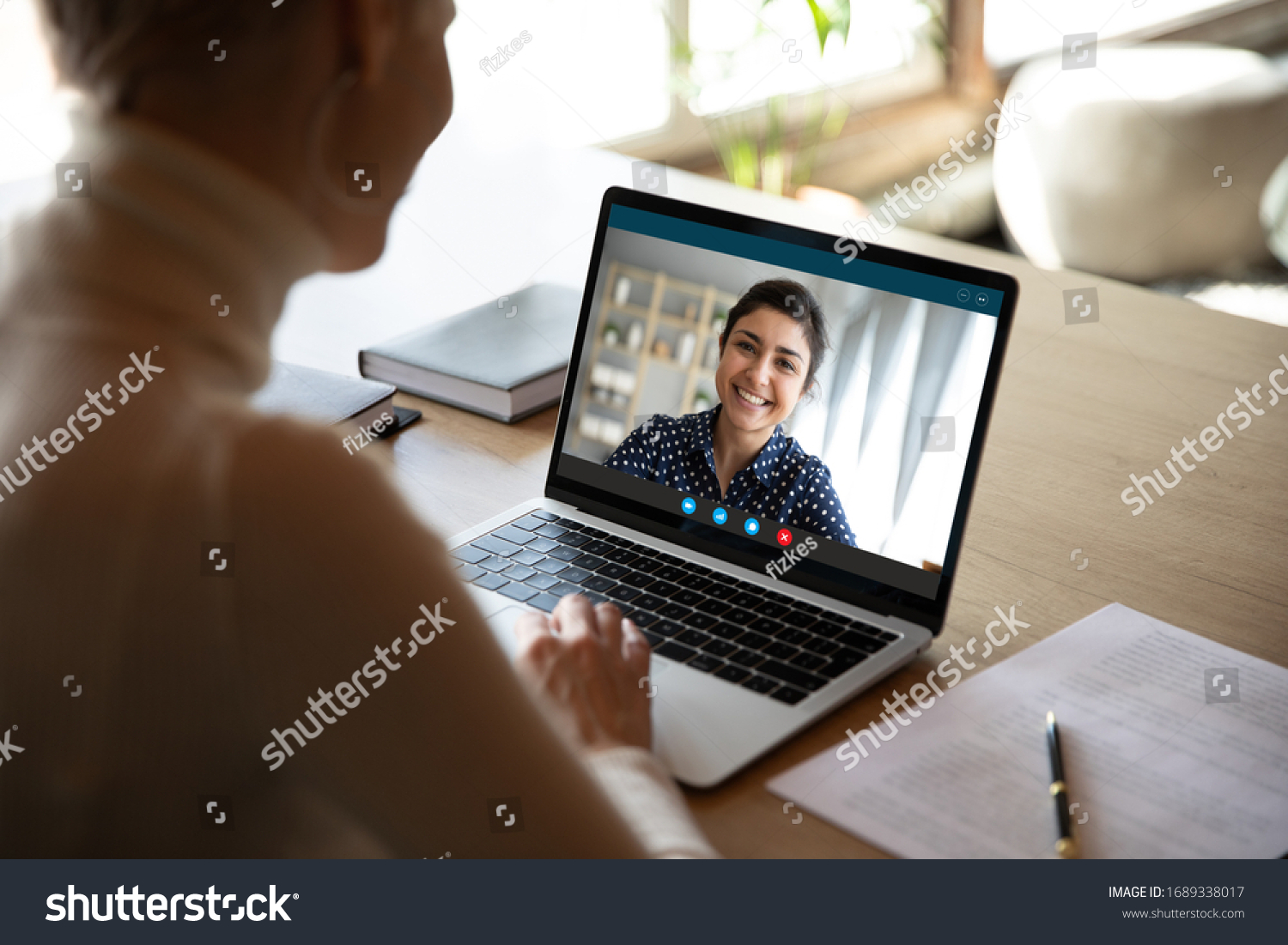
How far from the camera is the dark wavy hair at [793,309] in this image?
0.97m

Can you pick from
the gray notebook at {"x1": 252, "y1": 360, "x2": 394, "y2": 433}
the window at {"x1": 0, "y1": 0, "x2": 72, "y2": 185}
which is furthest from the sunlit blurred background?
the window at {"x1": 0, "y1": 0, "x2": 72, "y2": 185}

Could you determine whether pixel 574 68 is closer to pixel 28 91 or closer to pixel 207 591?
pixel 28 91

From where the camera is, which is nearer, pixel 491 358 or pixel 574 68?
pixel 491 358

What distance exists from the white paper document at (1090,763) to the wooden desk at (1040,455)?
0.03m

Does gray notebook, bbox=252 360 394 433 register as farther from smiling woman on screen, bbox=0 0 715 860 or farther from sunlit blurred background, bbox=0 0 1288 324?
sunlit blurred background, bbox=0 0 1288 324

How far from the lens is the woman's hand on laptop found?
2.59 feet

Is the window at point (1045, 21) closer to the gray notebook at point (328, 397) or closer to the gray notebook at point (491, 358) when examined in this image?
the gray notebook at point (491, 358)

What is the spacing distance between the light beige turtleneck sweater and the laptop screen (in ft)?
1.06

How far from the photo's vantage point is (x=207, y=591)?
2.20ft

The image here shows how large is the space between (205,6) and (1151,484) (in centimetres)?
100

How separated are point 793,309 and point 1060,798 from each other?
0.45 m

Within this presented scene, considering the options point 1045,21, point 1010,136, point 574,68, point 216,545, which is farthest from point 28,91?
point 1045,21

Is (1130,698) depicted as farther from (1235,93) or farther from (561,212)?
(1235,93)

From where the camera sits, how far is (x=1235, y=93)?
329cm
